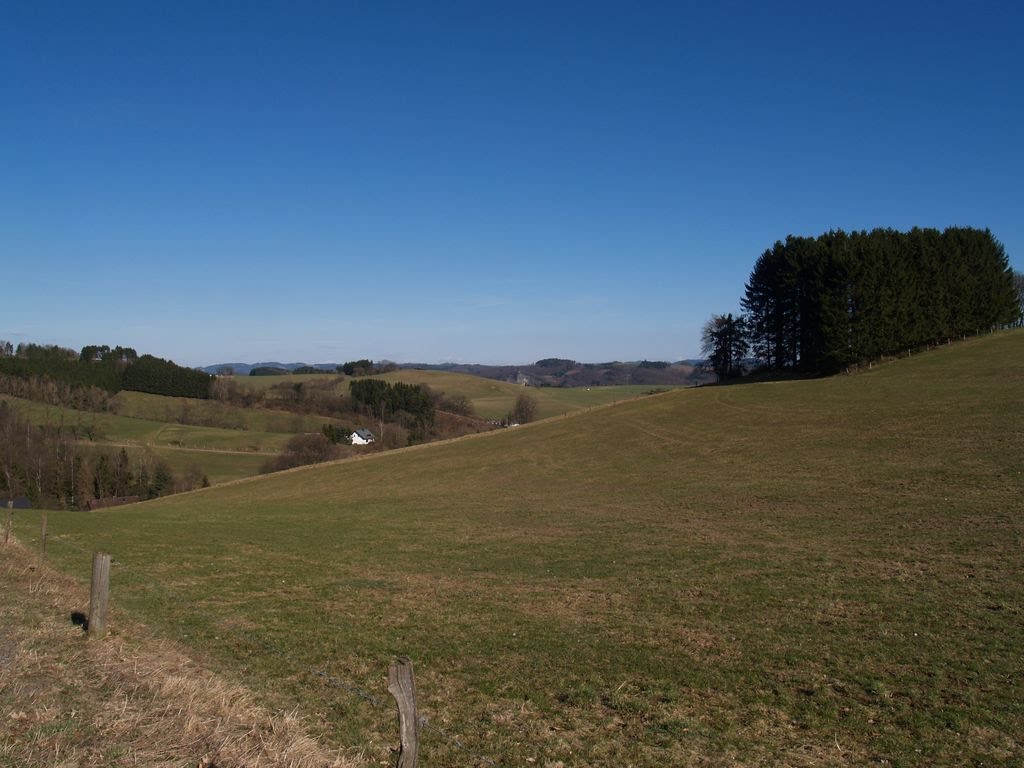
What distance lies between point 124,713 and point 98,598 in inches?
161

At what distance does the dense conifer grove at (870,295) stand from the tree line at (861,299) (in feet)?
0.35

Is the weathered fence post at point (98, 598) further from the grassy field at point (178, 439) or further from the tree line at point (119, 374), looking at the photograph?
the tree line at point (119, 374)

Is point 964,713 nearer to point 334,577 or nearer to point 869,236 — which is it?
point 334,577

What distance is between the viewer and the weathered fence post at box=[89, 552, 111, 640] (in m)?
10.7

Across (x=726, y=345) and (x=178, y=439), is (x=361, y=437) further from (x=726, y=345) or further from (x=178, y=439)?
(x=726, y=345)

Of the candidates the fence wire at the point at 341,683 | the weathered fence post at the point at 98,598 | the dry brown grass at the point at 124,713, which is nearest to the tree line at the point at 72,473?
the fence wire at the point at 341,683

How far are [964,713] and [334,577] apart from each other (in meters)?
14.6

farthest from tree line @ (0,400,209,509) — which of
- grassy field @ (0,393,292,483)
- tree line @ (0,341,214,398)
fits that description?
tree line @ (0,341,214,398)

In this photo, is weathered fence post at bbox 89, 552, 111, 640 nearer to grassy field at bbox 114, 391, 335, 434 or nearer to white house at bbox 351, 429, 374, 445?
white house at bbox 351, 429, 374, 445

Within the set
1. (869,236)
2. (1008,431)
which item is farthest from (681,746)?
Result: (869,236)

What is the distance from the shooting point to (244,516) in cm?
3572

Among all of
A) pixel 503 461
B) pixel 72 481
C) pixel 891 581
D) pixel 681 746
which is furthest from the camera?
pixel 72 481

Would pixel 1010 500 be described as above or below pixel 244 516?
above

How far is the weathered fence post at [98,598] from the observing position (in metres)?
10.7
